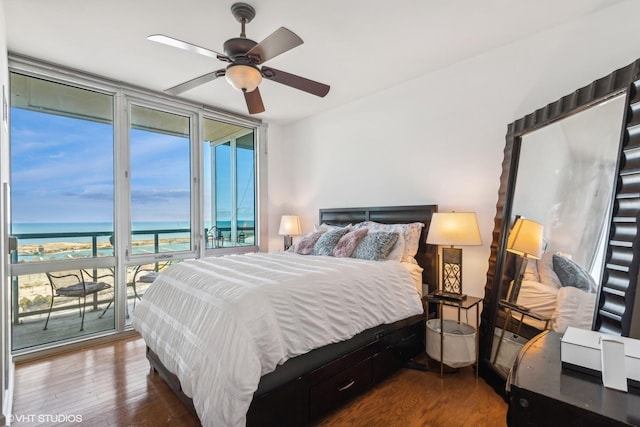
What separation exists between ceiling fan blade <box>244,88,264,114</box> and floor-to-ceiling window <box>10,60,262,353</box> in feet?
5.77

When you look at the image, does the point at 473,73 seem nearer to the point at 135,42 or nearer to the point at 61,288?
the point at 135,42

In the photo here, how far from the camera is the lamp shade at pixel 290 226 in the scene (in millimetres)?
4367

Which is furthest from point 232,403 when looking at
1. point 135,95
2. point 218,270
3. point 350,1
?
point 135,95

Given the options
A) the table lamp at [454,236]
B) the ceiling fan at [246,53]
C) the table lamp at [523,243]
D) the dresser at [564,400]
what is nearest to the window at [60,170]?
the ceiling fan at [246,53]

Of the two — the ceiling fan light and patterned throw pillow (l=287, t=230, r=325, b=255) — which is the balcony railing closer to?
patterned throw pillow (l=287, t=230, r=325, b=255)

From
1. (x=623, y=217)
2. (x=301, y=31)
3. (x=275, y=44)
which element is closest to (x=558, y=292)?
(x=623, y=217)

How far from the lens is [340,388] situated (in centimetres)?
197

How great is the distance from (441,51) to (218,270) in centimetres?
268

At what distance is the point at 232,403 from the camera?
1429 mm

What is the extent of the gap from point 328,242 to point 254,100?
1.54 meters

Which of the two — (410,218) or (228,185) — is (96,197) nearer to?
(228,185)

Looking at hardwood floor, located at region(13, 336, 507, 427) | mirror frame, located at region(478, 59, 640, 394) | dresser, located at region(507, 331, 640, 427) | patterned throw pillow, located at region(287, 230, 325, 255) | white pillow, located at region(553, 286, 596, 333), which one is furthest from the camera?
patterned throw pillow, located at region(287, 230, 325, 255)

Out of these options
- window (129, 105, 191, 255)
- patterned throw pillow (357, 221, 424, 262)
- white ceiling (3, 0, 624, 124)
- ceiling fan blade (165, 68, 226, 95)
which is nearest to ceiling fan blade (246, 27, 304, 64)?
ceiling fan blade (165, 68, 226, 95)

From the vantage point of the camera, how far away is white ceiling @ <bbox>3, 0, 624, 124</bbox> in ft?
7.01
